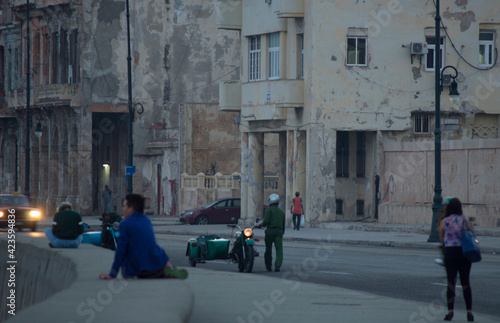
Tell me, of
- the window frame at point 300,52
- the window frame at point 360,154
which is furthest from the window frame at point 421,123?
the window frame at point 300,52

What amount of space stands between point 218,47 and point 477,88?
21657 millimetres

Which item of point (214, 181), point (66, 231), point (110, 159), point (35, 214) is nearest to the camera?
point (66, 231)

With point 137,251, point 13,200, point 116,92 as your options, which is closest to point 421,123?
point 13,200

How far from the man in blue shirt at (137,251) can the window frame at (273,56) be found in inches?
1250

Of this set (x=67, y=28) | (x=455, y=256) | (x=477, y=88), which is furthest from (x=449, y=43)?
(x=455, y=256)

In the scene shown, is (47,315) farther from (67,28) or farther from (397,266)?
(67,28)

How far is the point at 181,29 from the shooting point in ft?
200

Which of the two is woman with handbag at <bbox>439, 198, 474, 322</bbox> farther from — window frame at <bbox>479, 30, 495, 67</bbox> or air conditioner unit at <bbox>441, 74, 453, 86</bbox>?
window frame at <bbox>479, 30, 495, 67</bbox>

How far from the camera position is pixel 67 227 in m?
20.3

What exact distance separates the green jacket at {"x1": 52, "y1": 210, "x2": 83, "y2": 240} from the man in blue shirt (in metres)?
7.50

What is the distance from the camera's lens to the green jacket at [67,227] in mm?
20203

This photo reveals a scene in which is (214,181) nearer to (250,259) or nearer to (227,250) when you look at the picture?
(227,250)

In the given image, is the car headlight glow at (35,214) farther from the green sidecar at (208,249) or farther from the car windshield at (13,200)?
the green sidecar at (208,249)

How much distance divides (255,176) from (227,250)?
2454 centimetres
